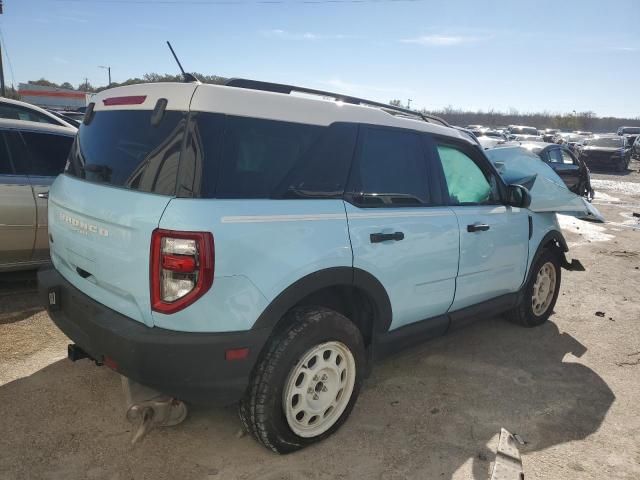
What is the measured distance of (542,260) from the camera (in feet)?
15.1

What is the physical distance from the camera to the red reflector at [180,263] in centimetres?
210

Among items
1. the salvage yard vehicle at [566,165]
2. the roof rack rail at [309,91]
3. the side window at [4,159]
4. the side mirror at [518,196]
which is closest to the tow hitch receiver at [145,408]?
the roof rack rail at [309,91]

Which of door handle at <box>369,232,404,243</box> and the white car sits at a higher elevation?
the white car

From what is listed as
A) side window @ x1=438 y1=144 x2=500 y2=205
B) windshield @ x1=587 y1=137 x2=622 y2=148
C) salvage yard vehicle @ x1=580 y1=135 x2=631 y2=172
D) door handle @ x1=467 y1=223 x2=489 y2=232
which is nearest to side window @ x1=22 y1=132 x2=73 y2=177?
side window @ x1=438 y1=144 x2=500 y2=205

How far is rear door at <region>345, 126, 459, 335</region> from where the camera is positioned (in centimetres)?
277

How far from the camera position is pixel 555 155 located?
13242mm

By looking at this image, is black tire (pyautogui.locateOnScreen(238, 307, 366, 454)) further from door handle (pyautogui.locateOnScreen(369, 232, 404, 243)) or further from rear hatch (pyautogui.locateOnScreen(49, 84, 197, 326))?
rear hatch (pyautogui.locateOnScreen(49, 84, 197, 326))

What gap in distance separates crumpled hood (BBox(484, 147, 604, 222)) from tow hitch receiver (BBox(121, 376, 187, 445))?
10.7 feet

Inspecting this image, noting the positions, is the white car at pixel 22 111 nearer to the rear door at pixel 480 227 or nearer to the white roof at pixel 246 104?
the white roof at pixel 246 104

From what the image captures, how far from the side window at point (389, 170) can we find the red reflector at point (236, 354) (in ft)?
3.48

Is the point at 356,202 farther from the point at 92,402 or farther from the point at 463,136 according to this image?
the point at 92,402

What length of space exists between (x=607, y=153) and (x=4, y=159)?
2624 centimetres

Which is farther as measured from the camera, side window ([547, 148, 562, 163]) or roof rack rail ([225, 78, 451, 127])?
side window ([547, 148, 562, 163])

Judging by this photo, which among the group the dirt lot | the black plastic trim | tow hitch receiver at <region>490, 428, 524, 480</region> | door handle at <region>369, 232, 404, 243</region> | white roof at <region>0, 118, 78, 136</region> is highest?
white roof at <region>0, 118, 78, 136</region>
